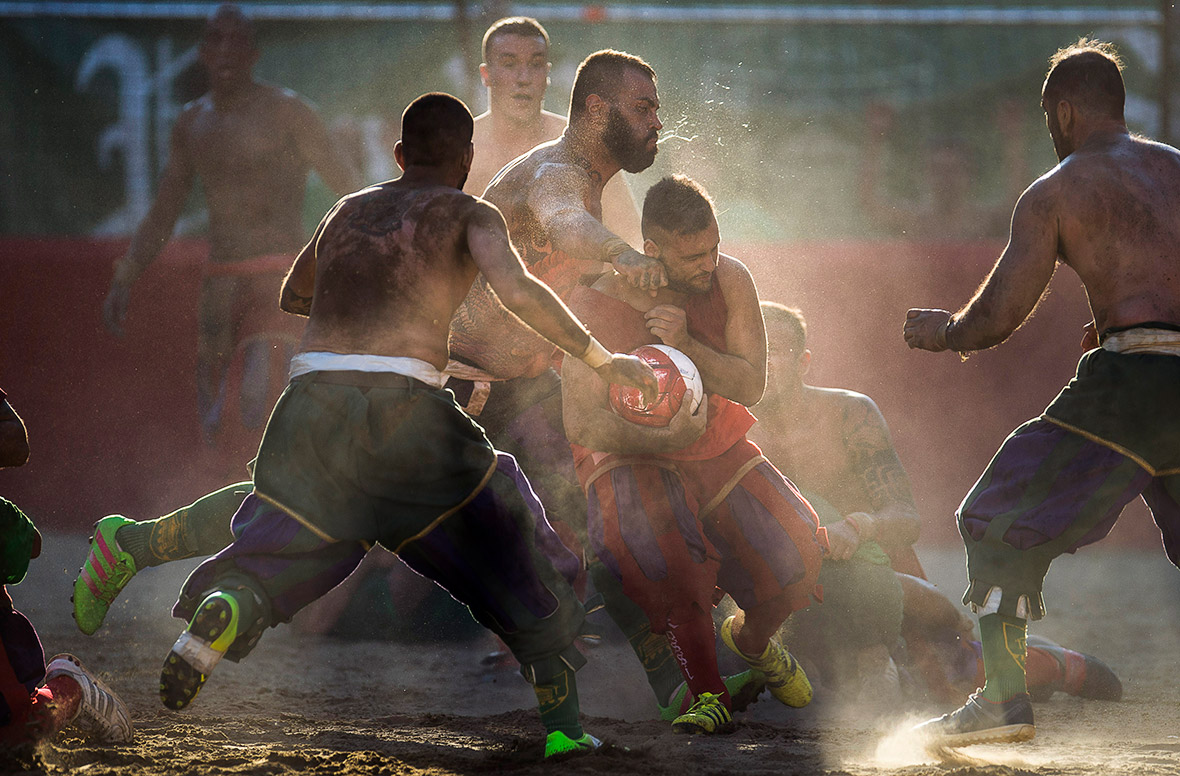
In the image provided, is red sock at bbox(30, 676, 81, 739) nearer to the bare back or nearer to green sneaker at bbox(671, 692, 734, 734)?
green sneaker at bbox(671, 692, 734, 734)

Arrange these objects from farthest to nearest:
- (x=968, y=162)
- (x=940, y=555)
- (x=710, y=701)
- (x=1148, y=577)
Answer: (x=968, y=162) < (x=940, y=555) < (x=1148, y=577) < (x=710, y=701)

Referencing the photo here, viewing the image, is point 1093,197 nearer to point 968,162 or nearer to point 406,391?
point 406,391

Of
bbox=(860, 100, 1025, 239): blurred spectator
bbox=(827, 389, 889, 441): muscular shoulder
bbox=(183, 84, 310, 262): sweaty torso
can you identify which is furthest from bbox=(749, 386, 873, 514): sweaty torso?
bbox=(860, 100, 1025, 239): blurred spectator

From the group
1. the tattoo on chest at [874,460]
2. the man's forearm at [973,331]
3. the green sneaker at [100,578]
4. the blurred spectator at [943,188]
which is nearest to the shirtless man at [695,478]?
the man's forearm at [973,331]

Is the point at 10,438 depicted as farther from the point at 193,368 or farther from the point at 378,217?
the point at 193,368

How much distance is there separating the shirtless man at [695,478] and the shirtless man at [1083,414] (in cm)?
54

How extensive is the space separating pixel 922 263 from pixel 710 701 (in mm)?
4256

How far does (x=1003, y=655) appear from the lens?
9.34 ft

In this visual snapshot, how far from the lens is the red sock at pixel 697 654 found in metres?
3.15

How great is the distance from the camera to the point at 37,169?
8078 mm

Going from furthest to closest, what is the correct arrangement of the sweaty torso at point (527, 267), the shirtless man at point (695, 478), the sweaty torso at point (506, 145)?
the sweaty torso at point (506, 145) → the sweaty torso at point (527, 267) → the shirtless man at point (695, 478)

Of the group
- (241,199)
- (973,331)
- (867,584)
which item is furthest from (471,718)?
(241,199)

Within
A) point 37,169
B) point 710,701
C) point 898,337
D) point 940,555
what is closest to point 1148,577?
point 940,555

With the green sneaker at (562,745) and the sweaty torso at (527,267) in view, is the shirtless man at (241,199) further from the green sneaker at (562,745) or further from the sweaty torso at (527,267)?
the green sneaker at (562,745)
